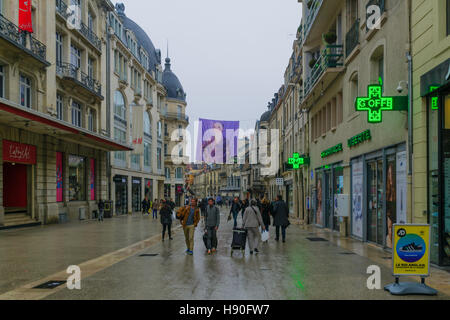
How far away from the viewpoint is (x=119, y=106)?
129 ft

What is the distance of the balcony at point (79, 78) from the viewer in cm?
2673

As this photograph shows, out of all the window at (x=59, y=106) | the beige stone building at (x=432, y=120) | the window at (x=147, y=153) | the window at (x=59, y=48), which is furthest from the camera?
the window at (x=147, y=153)

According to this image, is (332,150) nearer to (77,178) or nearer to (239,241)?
(239,241)

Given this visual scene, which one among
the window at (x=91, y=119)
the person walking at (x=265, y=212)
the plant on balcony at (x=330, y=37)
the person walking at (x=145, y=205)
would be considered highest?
the plant on balcony at (x=330, y=37)

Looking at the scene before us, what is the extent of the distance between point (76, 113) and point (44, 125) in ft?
33.7

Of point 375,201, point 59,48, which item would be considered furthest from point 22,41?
point 375,201

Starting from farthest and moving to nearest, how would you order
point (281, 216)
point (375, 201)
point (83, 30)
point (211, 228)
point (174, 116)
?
point (174, 116) → point (83, 30) → point (281, 216) → point (375, 201) → point (211, 228)

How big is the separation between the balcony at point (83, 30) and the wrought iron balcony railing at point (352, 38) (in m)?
17.7

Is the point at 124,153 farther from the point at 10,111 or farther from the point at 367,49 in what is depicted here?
the point at 367,49

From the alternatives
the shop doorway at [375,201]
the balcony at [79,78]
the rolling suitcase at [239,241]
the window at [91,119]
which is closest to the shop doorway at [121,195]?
the window at [91,119]

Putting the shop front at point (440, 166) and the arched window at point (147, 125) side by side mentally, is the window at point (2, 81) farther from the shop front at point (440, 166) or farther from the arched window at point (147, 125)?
the arched window at point (147, 125)

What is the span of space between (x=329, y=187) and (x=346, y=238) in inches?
191

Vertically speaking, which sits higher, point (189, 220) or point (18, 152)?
point (18, 152)
